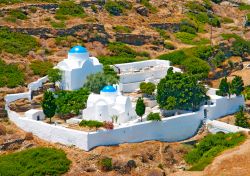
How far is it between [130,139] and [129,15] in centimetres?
2952

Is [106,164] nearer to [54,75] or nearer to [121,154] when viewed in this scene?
[121,154]

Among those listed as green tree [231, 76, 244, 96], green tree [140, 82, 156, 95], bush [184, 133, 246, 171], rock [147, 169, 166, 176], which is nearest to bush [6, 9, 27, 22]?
green tree [140, 82, 156, 95]

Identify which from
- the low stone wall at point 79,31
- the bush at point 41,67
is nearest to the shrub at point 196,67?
the low stone wall at point 79,31

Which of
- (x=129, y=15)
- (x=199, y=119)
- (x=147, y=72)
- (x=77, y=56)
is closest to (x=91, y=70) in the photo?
(x=77, y=56)

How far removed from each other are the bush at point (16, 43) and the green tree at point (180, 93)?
1259 centimetres

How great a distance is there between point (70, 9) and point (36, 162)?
27.2 metres

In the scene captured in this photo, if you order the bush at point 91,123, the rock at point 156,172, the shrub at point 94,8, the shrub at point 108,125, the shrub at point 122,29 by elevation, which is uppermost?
the shrub at point 94,8

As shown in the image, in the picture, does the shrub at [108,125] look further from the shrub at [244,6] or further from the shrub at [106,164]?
the shrub at [244,6]

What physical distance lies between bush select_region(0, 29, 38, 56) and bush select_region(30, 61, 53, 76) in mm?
2006

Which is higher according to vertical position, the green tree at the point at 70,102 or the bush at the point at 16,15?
the bush at the point at 16,15

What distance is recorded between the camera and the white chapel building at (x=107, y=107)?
3694 cm

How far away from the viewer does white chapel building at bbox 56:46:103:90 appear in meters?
41.9

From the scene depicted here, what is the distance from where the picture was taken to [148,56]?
55.0 metres

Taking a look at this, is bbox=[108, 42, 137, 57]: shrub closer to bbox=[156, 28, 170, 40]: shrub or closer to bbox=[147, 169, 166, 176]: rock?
bbox=[156, 28, 170, 40]: shrub
